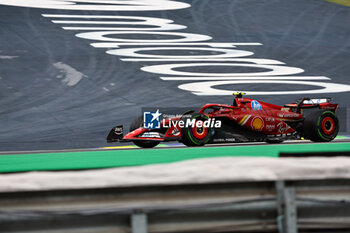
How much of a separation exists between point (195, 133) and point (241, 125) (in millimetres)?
1011

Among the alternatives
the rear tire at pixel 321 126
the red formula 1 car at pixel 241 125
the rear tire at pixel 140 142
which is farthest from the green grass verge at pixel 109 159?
the rear tire at pixel 321 126

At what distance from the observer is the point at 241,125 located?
9.70m

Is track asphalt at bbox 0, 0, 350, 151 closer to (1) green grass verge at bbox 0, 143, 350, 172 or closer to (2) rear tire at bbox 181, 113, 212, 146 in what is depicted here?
(2) rear tire at bbox 181, 113, 212, 146

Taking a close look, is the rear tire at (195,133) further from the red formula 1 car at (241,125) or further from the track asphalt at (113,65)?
the track asphalt at (113,65)

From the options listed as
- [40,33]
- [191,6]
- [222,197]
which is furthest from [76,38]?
[222,197]

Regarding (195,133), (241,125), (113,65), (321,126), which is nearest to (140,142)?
(195,133)

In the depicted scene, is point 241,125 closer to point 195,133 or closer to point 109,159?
point 195,133

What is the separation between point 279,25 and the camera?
25359 mm

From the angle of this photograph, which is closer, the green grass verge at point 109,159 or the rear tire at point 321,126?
the green grass verge at point 109,159

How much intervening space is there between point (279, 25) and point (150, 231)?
23.9 meters

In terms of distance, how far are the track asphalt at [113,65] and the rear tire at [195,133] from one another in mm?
3114

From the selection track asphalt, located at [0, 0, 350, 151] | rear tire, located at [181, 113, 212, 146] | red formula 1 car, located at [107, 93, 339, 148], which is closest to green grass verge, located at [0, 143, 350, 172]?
rear tire, located at [181, 113, 212, 146]

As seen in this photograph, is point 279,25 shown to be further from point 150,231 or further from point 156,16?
point 150,231

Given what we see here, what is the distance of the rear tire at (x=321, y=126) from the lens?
9.99 meters
